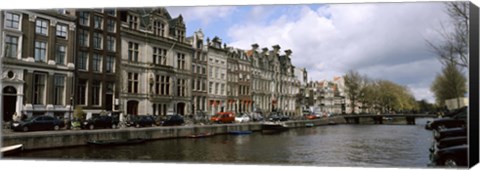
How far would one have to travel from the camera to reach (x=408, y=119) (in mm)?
18719

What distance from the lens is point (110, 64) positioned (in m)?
16.6

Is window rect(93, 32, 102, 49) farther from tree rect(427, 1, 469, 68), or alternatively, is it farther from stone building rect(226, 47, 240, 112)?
tree rect(427, 1, 469, 68)

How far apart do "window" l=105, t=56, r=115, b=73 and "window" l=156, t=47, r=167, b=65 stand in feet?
4.60

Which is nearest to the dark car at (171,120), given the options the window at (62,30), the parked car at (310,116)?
the window at (62,30)

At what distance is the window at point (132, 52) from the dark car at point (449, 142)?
31.6ft

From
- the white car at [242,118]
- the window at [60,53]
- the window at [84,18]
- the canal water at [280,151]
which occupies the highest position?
the window at [84,18]

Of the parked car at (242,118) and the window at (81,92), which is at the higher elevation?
the window at (81,92)

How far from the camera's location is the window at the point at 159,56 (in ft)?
55.8

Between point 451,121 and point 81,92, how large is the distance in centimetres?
1154

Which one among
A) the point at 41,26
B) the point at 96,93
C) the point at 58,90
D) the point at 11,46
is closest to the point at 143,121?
the point at 96,93

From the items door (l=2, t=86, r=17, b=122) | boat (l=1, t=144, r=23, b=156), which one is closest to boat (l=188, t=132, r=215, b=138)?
boat (l=1, t=144, r=23, b=156)

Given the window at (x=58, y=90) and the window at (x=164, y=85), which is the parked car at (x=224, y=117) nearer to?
the window at (x=164, y=85)

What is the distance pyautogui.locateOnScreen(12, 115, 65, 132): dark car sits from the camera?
1467 cm

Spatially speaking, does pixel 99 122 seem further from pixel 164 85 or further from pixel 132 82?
pixel 164 85
